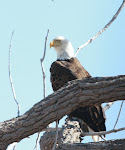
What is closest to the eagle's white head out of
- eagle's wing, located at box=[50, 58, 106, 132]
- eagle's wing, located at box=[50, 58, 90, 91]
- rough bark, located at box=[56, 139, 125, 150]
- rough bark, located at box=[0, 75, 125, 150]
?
eagle's wing, located at box=[50, 58, 106, 132]

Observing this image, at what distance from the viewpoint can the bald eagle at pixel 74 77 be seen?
4.61m

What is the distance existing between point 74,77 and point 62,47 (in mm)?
1092

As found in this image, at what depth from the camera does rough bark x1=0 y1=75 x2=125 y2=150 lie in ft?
9.82

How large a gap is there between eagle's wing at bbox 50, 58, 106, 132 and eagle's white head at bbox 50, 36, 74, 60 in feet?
1.00

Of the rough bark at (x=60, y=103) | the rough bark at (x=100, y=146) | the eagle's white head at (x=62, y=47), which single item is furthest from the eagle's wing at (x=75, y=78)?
the rough bark at (x=100, y=146)

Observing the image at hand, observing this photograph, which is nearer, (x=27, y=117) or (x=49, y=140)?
(x=27, y=117)

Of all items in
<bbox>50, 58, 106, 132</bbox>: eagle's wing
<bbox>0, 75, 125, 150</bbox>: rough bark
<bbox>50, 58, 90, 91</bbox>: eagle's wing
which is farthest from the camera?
<bbox>50, 58, 90, 91</bbox>: eagle's wing

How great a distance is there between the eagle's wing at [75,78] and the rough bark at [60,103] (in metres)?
1.47

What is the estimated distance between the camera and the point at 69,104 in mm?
3094

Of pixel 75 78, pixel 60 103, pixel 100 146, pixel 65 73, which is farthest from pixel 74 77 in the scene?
pixel 100 146

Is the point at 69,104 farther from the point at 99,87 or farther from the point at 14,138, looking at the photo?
the point at 14,138

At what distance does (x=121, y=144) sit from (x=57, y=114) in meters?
0.62

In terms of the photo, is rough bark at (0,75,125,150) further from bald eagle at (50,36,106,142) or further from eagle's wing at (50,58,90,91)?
eagle's wing at (50,58,90,91)

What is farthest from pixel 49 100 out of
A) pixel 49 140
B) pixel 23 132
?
pixel 49 140
